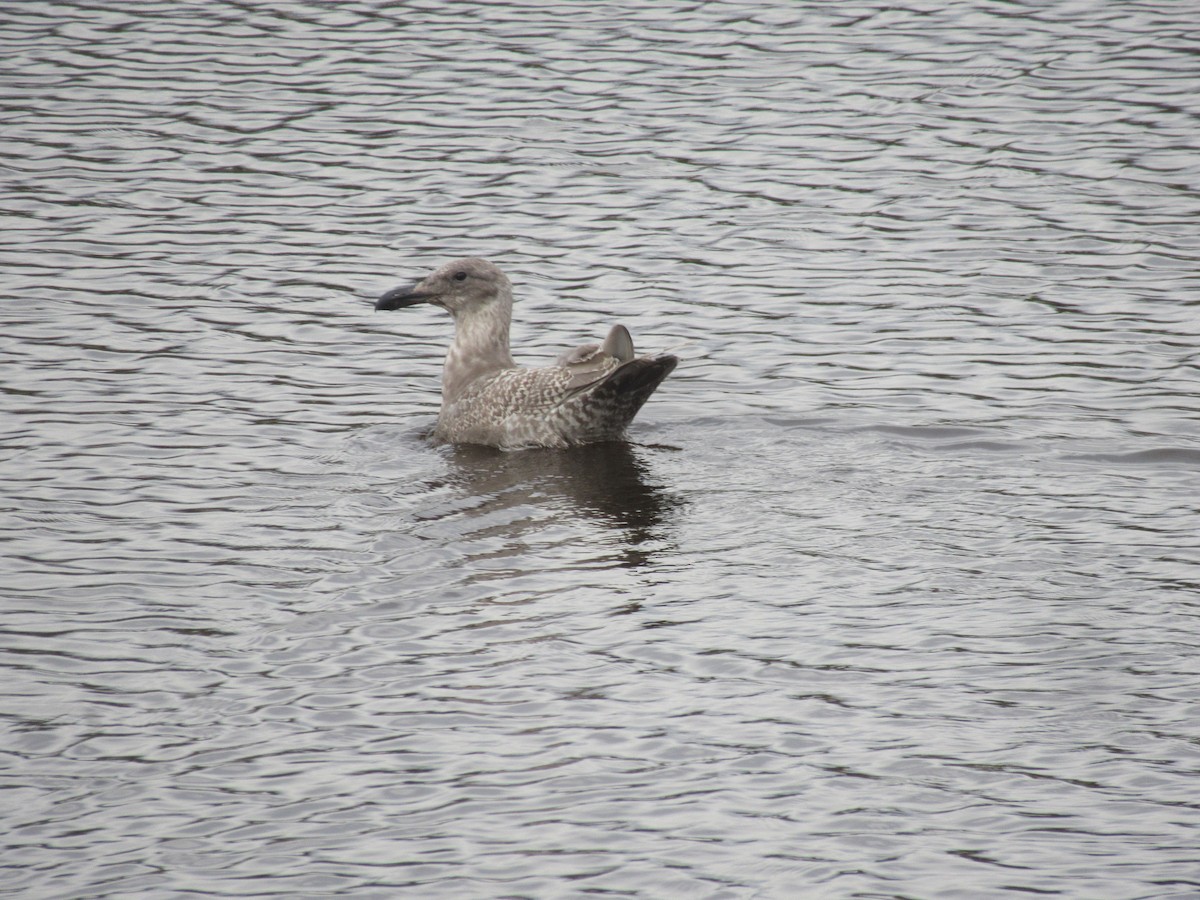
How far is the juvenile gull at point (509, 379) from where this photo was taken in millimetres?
12148

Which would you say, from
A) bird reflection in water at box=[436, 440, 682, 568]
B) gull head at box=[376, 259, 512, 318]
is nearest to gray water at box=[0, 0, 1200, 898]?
bird reflection in water at box=[436, 440, 682, 568]

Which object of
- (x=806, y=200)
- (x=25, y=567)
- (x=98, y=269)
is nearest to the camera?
(x=25, y=567)

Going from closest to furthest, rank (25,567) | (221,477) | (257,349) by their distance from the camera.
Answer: (25,567) < (221,477) < (257,349)

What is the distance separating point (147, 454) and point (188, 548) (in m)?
1.95

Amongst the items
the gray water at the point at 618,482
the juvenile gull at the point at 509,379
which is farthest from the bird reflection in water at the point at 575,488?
the juvenile gull at the point at 509,379

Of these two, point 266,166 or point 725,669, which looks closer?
point 725,669

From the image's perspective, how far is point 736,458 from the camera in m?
12.0

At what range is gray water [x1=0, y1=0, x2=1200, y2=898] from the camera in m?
7.16

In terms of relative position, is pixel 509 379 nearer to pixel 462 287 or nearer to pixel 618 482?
pixel 462 287

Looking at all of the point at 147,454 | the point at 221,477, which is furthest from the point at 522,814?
the point at 147,454

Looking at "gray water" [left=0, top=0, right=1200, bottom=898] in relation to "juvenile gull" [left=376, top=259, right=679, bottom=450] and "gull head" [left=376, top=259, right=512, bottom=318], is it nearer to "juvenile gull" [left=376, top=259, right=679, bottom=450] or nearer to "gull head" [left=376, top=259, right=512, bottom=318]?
"juvenile gull" [left=376, top=259, right=679, bottom=450]

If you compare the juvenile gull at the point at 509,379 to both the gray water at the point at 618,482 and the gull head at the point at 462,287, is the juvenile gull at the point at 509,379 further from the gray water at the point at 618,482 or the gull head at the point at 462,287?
the gray water at the point at 618,482

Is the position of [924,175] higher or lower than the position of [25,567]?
higher

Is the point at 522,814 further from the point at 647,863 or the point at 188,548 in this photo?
the point at 188,548
